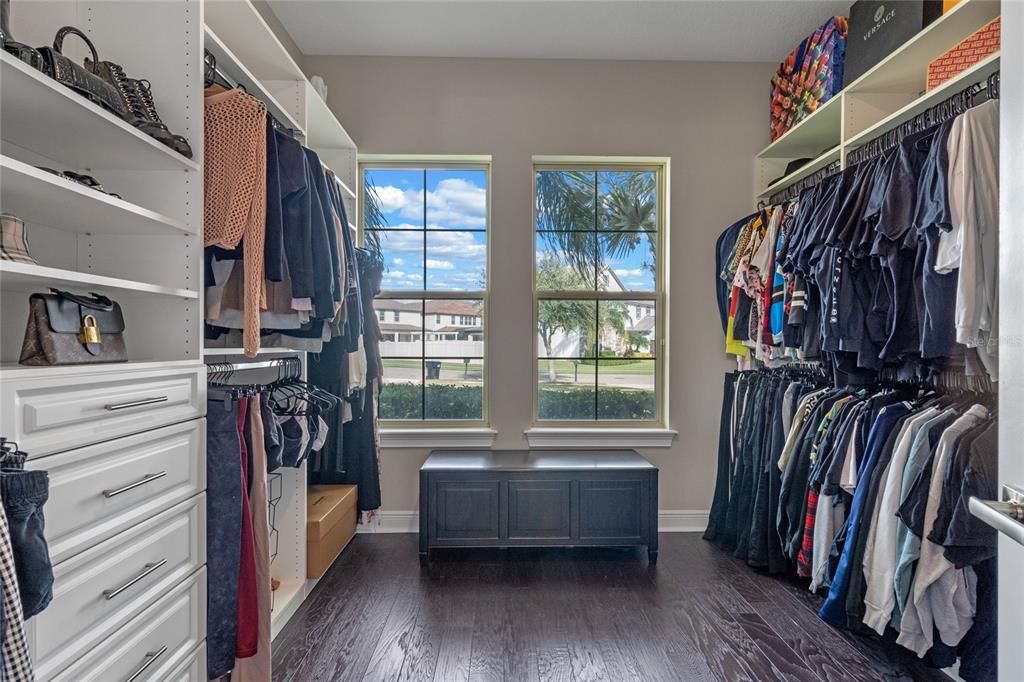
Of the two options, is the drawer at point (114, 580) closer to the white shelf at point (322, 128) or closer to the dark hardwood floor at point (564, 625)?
the dark hardwood floor at point (564, 625)

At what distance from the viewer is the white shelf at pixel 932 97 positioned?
1641 mm

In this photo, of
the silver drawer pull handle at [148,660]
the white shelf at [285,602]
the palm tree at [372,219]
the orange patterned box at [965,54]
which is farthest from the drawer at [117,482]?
the orange patterned box at [965,54]

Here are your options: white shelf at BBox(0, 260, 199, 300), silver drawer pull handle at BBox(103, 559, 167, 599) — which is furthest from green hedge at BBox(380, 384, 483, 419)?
silver drawer pull handle at BBox(103, 559, 167, 599)

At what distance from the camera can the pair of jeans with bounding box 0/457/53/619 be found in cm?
87

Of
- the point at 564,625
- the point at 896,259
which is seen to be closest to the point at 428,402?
the point at 564,625

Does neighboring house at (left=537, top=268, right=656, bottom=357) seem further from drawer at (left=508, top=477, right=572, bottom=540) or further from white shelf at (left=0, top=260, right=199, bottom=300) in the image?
white shelf at (left=0, top=260, right=199, bottom=300)

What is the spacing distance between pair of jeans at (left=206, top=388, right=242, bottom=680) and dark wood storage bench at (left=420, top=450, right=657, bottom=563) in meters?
1.24

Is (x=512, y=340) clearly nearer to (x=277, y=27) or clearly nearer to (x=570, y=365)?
(x=570, y=365)

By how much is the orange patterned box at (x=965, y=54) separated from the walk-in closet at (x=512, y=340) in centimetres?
1

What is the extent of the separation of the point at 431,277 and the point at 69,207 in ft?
6.89

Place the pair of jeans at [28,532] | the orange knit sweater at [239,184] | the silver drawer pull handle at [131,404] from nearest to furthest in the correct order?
the pair of jeans at [28,532]
the silver drawer pull handle at [131,404]
the orange knit sweater at [239,184]

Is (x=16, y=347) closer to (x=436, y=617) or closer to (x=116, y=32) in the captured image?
(x=116, y=32)

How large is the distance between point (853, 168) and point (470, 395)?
2.26 m

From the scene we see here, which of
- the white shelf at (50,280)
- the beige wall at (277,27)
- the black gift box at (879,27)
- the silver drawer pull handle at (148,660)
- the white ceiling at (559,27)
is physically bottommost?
the silver drawer pull handle at (148,660)
